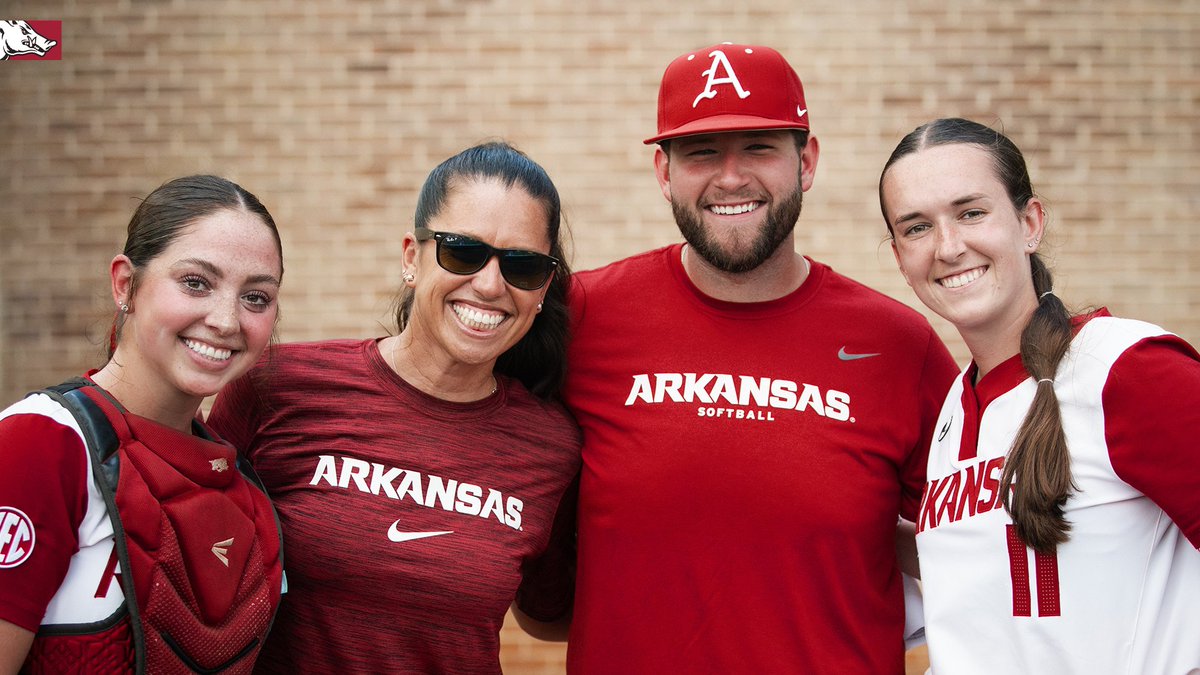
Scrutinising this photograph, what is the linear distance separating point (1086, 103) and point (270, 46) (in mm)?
4460

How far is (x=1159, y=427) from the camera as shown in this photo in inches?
79.2

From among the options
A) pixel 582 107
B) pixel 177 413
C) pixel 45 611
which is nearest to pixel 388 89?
pixel 582 107

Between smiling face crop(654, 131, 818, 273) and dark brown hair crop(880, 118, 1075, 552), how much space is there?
0.49 meters

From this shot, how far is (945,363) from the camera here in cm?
290

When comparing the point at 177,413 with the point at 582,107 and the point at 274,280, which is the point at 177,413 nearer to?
the point at 274,280

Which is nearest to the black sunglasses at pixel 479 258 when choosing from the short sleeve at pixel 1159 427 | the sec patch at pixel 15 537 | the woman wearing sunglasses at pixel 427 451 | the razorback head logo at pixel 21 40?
the woman wearing sunglasses at pixel 427 451

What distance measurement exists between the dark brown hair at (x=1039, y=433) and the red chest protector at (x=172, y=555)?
5.34 feet

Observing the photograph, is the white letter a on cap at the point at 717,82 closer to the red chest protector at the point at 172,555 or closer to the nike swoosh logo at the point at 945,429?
the nike swoosh logo at the point at 945,429

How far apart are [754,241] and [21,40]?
4748mm

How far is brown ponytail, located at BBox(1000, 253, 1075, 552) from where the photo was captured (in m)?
2.08

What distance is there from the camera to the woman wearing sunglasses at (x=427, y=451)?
7.87 ft

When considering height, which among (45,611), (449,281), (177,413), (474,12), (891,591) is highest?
(474,12)

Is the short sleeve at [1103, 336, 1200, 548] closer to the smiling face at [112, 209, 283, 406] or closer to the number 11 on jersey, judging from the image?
the number 11 on jersey

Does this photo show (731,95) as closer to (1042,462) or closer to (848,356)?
(848,356)
